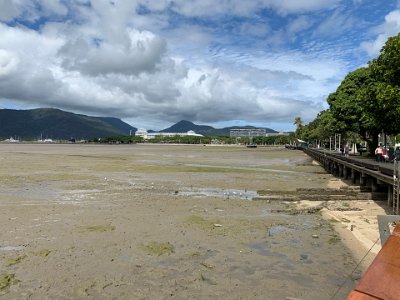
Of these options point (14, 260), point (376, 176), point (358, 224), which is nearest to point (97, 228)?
point (14, 260)

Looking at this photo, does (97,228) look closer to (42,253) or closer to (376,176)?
(42,253)

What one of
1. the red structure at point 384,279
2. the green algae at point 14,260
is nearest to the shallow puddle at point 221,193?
the green algae at point 14,260

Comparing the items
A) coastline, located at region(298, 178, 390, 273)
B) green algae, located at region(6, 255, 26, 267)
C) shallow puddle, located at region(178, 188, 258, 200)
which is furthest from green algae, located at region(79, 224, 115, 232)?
shallow puddle, located at region(178, 188, 258, 200)

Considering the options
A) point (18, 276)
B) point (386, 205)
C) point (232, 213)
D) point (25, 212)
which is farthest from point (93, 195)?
point (386, 205)

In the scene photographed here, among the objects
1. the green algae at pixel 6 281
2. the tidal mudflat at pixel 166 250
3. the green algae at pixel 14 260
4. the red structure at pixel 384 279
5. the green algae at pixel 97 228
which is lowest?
the tidal mudflat at pixel 166 250

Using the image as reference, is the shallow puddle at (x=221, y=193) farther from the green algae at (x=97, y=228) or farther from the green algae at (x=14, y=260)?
the green algae at (x=14, y=260)

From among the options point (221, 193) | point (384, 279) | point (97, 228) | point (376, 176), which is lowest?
point (221, 193)

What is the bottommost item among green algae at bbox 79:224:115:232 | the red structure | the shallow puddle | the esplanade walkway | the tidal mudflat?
the shallow puddle

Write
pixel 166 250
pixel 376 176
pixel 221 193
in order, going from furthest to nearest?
pixel 221 193
pixel 376 176
pixel 166 250

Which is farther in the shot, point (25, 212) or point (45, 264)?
point (25, 212)

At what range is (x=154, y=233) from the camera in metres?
11.4

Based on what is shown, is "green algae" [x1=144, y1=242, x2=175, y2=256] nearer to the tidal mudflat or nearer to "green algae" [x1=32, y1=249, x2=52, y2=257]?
the tidal mudflat

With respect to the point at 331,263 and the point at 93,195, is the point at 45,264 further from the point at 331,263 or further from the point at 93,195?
the point at 93,195

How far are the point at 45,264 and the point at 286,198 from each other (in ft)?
40.9
